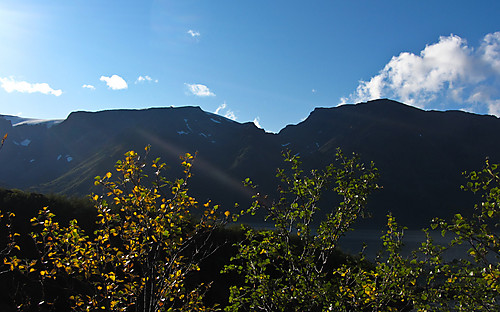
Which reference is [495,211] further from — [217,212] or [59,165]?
[59,165]

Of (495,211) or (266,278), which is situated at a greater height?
(495,211)

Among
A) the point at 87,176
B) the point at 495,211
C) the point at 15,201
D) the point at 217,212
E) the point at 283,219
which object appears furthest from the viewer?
the point at 87,176

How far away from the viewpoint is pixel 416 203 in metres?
171

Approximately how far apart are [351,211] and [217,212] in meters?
2.06

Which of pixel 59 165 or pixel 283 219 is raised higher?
pixel 283 219

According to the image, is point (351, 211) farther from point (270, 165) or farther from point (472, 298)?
point (270, 165)

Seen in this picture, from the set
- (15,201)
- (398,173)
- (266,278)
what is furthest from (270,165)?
(266,278)

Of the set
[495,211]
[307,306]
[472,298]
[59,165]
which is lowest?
[59,165]

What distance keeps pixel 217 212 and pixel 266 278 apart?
1199 mm

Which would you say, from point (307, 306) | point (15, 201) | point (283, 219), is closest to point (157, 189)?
point (283, 219)

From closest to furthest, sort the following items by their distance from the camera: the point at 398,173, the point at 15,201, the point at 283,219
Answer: the point at 283,219 < the point at 15,201 < the point at 398,173

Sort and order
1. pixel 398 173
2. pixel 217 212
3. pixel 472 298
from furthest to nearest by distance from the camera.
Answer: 1. pixel 398 173
2. pixel 217 212
3. pixel 472 298

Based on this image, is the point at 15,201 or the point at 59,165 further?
the point at 59,165

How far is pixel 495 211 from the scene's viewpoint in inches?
148
